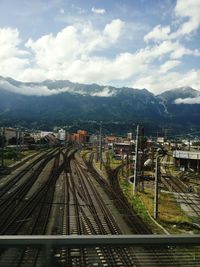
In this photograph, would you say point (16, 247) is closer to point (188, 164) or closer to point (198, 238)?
point (198, 238)

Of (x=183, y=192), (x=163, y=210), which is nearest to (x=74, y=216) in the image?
(x=163, y=210)

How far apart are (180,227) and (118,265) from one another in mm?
20233

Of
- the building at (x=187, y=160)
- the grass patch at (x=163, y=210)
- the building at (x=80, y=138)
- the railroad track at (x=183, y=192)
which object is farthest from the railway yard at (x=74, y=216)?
the building at (x=80, y=138)

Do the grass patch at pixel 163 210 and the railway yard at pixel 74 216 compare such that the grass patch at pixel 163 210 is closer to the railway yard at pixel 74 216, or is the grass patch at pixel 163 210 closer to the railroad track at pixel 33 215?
the railway yard at pixel 74 216

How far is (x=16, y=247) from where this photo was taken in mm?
2529

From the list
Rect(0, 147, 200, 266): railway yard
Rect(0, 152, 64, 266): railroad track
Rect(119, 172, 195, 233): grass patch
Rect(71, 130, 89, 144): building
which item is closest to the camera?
Rect(0, 147, 200, 266): railway yard

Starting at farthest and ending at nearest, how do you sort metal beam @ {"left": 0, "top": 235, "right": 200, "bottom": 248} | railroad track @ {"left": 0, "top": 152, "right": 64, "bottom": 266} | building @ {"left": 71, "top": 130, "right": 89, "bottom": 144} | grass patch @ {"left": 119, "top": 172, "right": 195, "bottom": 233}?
building @ {"left": 71, "top": 130, "right": 89, "bottom": 144}, grass patch @ {"left": 119, "top": 172, "right": 195, "bottom": 233}, railroad track @ {"left": 0, "top": 152, "right": 64, "bottom": 266}, metal beam @ {"left": 0, "top": 235, "right": 200, "bottom": 248}

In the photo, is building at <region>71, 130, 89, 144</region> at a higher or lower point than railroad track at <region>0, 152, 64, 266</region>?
higher

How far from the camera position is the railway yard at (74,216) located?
271cm

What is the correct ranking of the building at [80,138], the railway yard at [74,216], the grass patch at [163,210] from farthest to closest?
the building at [80,138], the grass patch at [163,210], the railway yard at [74,216]

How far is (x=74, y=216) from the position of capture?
73.8 ft

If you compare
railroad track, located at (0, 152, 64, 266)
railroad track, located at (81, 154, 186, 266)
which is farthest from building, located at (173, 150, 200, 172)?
railroad track, located at (0, 152, 64, 266)

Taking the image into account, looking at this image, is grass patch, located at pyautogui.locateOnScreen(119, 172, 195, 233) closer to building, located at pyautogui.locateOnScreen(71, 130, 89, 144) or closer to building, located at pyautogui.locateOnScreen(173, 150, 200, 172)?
building, located at pyautogui.locateOnScreen(173, 150, 200, 172)

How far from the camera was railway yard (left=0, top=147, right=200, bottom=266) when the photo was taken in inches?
107
